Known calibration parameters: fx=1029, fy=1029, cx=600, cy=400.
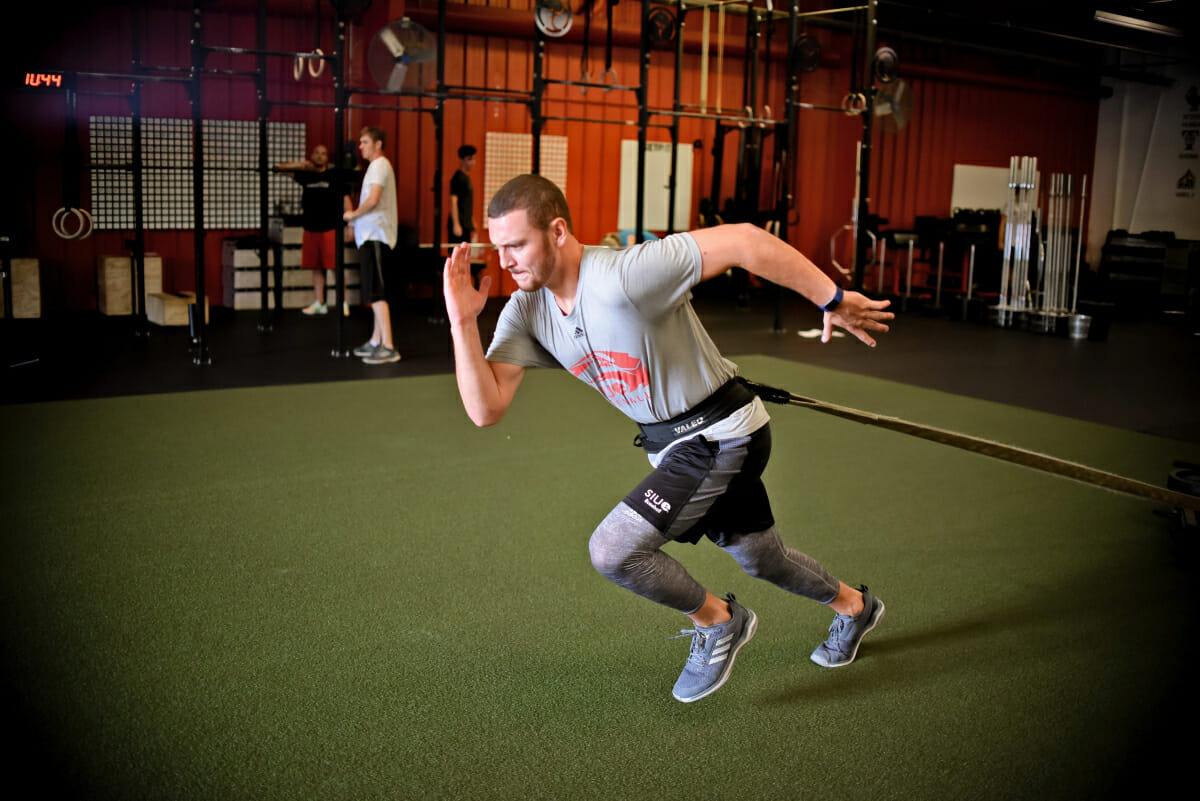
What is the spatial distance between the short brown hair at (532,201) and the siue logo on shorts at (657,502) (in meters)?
0.65

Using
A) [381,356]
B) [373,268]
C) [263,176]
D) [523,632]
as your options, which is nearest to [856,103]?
[373,268]

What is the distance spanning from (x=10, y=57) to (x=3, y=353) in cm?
350

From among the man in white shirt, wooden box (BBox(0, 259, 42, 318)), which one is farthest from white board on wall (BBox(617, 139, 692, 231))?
wooden box (BBox(0, 259, 42, 318))

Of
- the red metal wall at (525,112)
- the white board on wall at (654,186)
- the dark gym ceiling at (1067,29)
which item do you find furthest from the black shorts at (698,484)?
the white board on wall at (654,186)

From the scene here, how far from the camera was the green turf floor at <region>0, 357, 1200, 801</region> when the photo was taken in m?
2.28

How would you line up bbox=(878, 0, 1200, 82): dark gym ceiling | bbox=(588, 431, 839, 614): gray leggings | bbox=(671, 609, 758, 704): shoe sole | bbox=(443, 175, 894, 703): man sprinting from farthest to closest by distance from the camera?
1. bbox=(878, 0, 1200, 82): dark gym ceiling
2. bbox=(671, 609, 758, 704): shoe sole
3. bbox=(588, 431, 839, 614): gray leggings
4. bbox=(443, 175, 894, 703): man sprinting

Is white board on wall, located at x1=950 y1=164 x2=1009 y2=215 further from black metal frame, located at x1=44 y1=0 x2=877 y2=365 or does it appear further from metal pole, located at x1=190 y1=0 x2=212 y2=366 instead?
metal pole, located at x1=190 y1=0 x2=212 y2=366

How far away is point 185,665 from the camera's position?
2.71 meters

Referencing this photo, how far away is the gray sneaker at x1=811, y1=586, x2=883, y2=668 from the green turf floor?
0.05 metres

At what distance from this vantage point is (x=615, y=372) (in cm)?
242

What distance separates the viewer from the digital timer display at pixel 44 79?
21.6ft

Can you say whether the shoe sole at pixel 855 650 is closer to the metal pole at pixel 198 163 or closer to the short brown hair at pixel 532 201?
the short brown hair at pixel 532 201

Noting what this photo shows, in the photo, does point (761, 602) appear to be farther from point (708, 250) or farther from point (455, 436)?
point (455, 436)

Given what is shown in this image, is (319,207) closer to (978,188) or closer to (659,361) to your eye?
(659,361)
